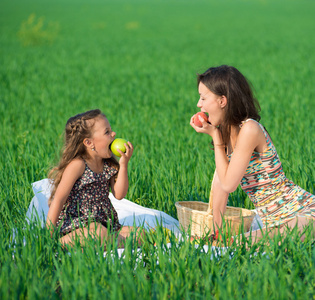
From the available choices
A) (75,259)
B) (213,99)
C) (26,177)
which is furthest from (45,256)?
(26,177)

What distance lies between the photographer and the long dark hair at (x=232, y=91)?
288cm

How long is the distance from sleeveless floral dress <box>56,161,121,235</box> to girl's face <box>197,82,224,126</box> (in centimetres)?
73

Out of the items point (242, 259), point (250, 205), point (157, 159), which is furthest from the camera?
point (157, 159)

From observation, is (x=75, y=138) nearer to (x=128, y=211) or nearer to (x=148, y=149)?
(x=128, y=211)

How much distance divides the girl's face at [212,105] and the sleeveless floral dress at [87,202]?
734 mm

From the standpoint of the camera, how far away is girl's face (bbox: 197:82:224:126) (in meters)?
2.91

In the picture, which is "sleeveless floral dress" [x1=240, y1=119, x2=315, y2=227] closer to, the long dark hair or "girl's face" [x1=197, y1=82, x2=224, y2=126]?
the long dark hair

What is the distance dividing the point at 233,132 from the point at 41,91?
6946 millimetres

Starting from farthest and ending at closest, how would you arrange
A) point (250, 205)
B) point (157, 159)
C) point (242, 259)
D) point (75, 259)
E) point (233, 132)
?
point (157, 159), point (250, 205), point (233, 132), point (242, 259), point (75, 259)

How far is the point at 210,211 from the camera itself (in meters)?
3.14

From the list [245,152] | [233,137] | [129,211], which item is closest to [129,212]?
[129,211]

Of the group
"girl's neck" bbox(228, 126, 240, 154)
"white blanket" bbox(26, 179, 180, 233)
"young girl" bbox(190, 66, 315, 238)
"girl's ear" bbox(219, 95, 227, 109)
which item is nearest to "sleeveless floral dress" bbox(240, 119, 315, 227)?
"young girl" bbox(190, 66, 315, 238)

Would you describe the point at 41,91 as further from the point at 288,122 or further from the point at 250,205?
the point at 250,205

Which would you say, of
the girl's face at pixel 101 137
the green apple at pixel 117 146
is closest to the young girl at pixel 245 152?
the green apple at pixel 117 146
